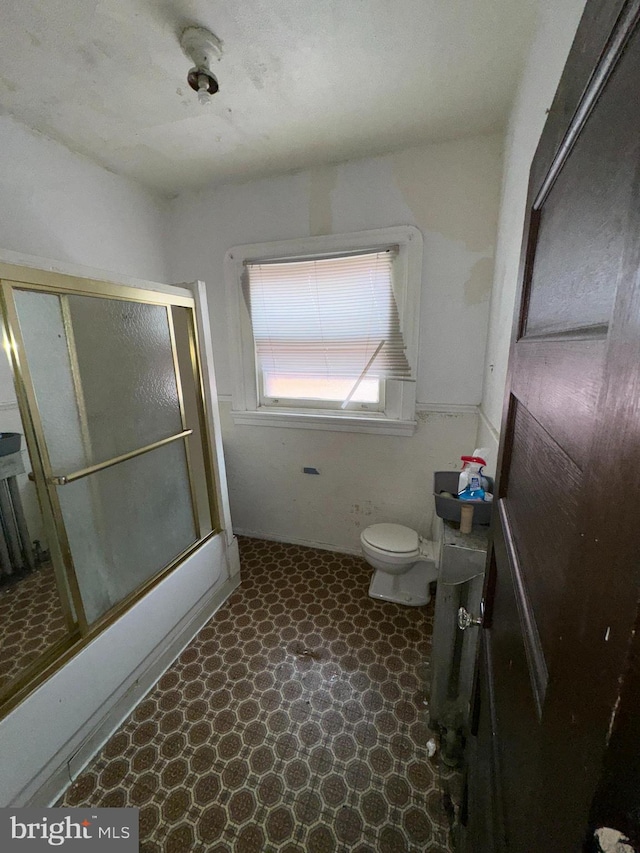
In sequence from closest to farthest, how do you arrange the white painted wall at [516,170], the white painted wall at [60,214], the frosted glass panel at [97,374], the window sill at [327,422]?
the white painted wall at [516,170] → the frosted glass panel at [97,374] → the white painted wall at [60,214] → the window sill at [327,422]

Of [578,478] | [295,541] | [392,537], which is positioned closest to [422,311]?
[392,537]

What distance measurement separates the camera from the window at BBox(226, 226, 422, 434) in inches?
73.5

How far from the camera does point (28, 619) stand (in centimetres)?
158

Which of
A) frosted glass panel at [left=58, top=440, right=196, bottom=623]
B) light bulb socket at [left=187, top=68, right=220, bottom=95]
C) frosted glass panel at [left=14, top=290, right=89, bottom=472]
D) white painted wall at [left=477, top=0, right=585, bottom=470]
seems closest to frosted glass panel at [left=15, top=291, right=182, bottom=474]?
frosted glass panel at [left=14, top=290, right=89, bottom=472]

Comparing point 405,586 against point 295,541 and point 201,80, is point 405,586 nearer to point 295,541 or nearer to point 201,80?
point 295,541

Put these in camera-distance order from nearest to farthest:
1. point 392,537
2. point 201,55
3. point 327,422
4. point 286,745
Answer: point 201,55
point 286,745
point 392,537
point 327,422

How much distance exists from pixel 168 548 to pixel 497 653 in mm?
1520

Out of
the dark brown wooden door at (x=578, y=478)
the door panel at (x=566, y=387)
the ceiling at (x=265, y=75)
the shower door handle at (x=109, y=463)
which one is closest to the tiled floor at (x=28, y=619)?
the shower door handle at (x=109, y=463)

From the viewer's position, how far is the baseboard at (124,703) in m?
1.08

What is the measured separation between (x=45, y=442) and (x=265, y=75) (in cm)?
158

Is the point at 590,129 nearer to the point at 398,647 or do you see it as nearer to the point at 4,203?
the point at 398,647

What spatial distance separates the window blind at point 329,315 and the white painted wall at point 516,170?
0.52 meters

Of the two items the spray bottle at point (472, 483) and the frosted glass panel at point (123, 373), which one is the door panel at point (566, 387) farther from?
the frosted glass panel at point (123, 373)

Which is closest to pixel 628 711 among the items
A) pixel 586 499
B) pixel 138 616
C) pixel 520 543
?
pixel 586 499
